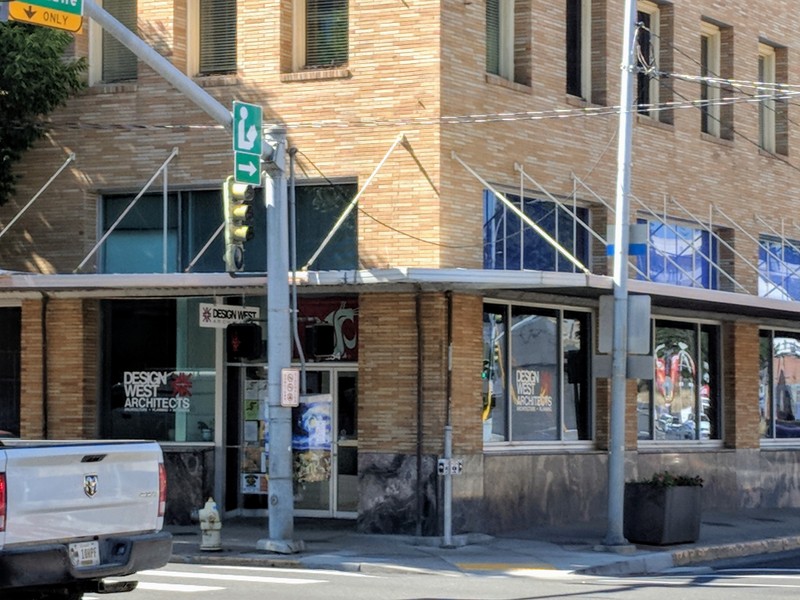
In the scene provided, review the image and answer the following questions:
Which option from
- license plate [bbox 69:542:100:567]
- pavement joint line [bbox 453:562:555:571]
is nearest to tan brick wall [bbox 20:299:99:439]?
pavement joint line [bbox 453:562:555:571]

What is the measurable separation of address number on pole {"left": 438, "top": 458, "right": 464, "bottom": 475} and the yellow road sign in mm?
7659

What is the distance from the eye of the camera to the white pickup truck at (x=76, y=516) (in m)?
11.0

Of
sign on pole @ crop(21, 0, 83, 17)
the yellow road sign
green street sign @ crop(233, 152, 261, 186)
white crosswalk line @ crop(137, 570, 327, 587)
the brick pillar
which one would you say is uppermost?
sign on pole @ crop(21, 0, 83, 17)

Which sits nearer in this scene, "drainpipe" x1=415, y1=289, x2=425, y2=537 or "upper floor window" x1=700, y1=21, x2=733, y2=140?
"drainpipe" x1=415, y1=289, x2=425, y2=537

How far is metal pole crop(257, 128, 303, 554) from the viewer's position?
1830cm

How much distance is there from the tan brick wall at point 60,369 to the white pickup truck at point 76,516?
1031 centimetres

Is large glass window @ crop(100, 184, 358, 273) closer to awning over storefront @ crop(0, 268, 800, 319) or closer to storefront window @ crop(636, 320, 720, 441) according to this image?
awning over storefront @ crop(0, 268, 800, 319)

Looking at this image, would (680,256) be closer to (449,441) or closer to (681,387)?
(681,387)

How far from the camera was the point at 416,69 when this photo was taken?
2103cm

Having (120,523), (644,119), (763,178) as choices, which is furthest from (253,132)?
(763,178)

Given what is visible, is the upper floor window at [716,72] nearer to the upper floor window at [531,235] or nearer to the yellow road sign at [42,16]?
the upper floor window at [531,235]

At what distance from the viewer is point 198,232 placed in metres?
22.7

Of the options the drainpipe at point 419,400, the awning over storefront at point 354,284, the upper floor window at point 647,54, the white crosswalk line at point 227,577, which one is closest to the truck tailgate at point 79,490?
the white crosswalk line at point 227,577

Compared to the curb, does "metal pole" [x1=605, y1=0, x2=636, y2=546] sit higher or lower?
higher
